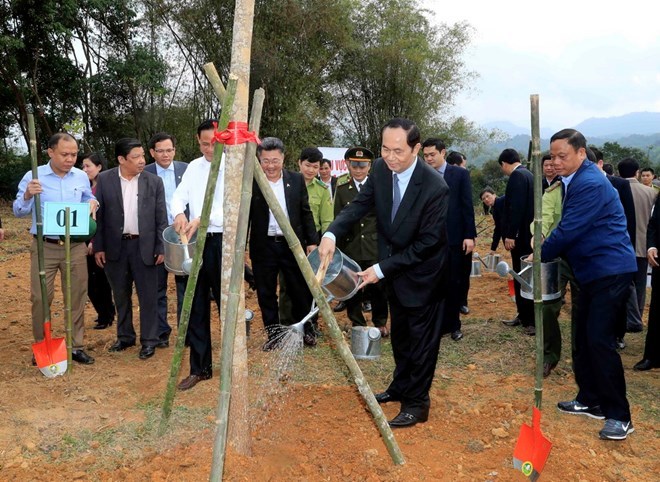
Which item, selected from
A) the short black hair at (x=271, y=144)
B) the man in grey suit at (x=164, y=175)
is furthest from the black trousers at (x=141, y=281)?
the short black hair at (x=271, y=144)

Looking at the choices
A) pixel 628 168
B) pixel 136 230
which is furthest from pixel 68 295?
pixel 628 168

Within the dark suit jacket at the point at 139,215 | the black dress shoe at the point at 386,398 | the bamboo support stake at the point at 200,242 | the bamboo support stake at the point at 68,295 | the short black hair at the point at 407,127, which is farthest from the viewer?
the dark suit jacket at the point at 139,215

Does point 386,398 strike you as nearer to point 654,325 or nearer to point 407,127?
point 407,127

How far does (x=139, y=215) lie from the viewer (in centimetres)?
507

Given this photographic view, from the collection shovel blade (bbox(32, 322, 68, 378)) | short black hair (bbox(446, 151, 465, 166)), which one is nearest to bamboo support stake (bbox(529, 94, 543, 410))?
shovel blade (bbox(32, 322, 68, 378))

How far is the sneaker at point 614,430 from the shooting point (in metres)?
3.57

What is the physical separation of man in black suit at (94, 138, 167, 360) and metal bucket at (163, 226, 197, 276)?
1.00 meters

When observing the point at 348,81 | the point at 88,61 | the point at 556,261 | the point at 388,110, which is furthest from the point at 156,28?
the point at 556,261

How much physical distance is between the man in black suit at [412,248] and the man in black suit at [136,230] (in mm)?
2127

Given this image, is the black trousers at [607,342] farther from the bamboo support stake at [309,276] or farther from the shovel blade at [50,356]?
the shovel blade at [50,356]

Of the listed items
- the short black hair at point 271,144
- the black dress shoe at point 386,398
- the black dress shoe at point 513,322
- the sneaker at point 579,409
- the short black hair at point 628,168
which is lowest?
the sneaker at point 579,409

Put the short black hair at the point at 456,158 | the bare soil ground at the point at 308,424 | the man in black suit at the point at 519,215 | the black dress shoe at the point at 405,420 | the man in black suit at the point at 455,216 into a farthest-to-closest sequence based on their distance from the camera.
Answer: the short black hair at the point at 456,158 < the man in black suit at the point at 519,215 < the man in black suit at the point at 455,216 < the black dress shoe at the point at 405,420 < the bare soil ground at the point at 308,424

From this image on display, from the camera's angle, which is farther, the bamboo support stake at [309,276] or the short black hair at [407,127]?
the short black hair at [407,127]

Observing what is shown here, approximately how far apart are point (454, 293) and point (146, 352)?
9.60ft
